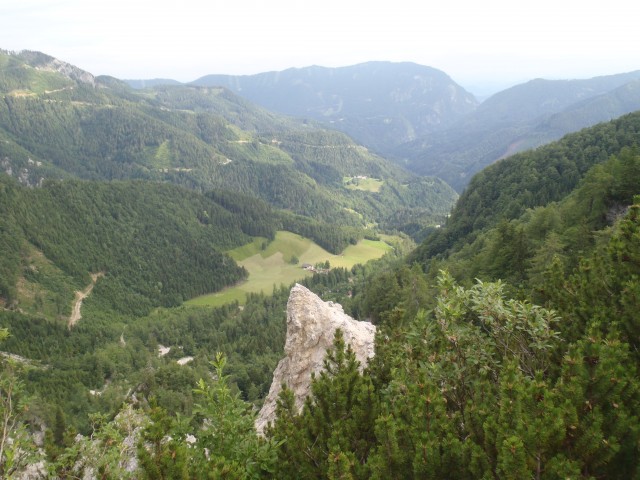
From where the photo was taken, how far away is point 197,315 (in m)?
185

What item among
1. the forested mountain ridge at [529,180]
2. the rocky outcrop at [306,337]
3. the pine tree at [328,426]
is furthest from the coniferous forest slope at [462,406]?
the forested mountain ridge at [529,180]

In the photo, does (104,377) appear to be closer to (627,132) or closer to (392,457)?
(392,457)

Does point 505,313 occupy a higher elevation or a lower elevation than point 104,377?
higher

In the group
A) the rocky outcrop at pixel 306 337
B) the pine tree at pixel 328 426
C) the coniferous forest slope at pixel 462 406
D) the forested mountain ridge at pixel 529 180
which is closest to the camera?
the coniferous forest slope at pixel 462 406

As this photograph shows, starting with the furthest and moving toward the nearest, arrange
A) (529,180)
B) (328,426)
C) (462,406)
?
(529,180) → (328,426) → (462,406)

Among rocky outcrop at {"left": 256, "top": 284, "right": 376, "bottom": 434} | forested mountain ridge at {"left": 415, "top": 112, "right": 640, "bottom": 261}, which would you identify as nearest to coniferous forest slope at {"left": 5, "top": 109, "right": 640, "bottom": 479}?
rocky outcrop at {"left": 256, "top": 284, "right": 376, "bottom": 434}

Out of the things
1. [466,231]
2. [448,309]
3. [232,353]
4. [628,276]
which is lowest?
[232,353]

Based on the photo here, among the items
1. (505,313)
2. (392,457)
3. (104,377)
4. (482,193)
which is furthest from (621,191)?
(104,377)

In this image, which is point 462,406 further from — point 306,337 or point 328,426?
point 306,337

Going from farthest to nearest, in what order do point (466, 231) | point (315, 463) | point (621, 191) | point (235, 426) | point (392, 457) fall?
1. point (466, 231)
2. point (621, 191)
3. point (235, 426)
4. point (315, 463)
5. point (392, 457)

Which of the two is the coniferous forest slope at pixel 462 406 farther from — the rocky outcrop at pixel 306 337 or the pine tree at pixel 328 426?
the rocky outcrop at pixel 306 337

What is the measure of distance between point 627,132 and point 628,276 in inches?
5721

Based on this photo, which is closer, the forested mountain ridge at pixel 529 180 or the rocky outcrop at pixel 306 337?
the rocky outcrop at pixel 306 337

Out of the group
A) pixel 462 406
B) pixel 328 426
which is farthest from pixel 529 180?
pixel 328 426
